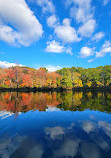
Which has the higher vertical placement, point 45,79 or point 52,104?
point 45,79

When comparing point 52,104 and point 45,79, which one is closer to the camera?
point 52,104

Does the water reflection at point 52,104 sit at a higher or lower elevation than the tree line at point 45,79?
lower

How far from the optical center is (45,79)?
41.4 metres

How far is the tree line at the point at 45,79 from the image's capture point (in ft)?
119

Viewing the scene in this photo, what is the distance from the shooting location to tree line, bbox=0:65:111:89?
36.4m

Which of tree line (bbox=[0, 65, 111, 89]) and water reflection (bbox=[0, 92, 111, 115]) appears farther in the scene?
tree line (bbox=[0, 65, 111, 89])

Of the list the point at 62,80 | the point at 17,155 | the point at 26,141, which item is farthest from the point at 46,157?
the point at 62,80

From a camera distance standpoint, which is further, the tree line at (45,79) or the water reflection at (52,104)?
the tree line at (45,79)

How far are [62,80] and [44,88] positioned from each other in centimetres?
986

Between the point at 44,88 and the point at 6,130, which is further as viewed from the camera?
the point at 44,88

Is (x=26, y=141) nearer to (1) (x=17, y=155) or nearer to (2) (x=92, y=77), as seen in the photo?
(1) (x=17, y=155)

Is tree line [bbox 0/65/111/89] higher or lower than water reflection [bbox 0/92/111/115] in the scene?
higher

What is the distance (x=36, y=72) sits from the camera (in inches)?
1531

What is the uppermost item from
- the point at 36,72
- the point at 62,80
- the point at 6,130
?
the point at 36,72
